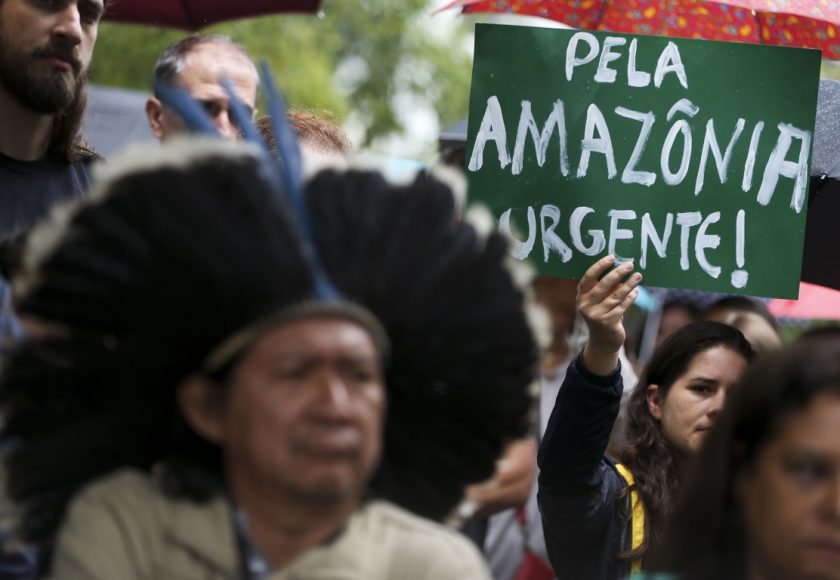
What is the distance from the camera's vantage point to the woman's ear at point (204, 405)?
90.7 inches

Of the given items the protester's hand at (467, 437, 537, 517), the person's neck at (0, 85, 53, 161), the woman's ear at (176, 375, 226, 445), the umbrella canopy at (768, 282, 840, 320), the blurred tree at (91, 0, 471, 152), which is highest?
the person's neck at (0, 85, 53, 161)

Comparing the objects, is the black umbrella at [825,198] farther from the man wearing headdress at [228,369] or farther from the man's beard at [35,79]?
the man wearing headdress at [228,369]

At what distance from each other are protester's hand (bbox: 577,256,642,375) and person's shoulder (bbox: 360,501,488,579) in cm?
132

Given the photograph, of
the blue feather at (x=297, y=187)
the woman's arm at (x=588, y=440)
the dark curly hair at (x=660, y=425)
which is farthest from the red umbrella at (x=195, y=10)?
the blue feather at (x=297, y=187)

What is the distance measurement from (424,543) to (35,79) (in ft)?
6.47

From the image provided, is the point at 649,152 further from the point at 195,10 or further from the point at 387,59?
the point at 387,59

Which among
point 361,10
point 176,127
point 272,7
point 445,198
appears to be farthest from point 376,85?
point 445,198

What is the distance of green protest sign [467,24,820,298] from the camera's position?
153 inches

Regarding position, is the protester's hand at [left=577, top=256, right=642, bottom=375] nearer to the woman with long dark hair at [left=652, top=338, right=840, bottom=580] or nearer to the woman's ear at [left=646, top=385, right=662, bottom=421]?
the woman's ear at [left=646, top=385, right=662, bottom=421]

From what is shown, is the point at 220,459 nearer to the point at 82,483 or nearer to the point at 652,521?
the point at 82,483

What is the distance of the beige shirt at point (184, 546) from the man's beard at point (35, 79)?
5.58 feet

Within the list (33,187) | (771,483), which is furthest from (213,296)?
(33,187)

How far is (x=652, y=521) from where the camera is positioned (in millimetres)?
3857

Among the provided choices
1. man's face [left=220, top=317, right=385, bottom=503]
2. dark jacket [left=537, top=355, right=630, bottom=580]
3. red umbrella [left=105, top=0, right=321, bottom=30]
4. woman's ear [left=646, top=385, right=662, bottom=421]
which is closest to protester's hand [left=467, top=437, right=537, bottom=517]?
dark jacket [left=537, top=355, right=630, bottom=580]
